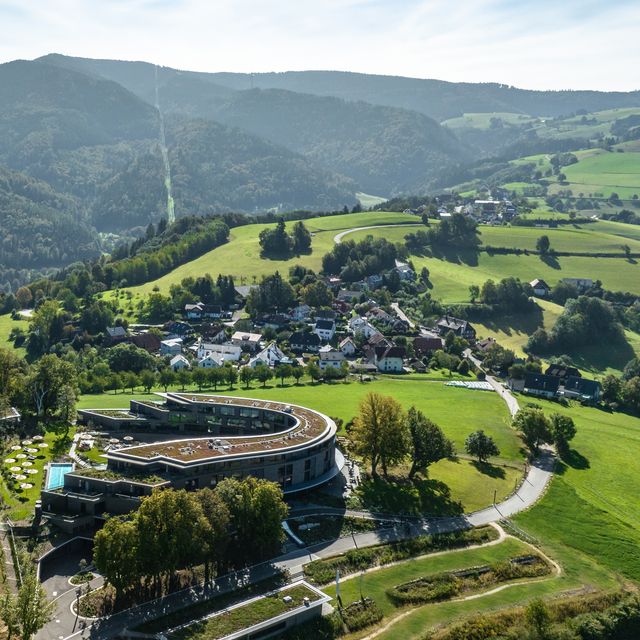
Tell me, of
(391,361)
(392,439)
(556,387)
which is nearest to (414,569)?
(392,439)

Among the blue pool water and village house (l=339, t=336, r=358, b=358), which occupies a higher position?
the blue pool water

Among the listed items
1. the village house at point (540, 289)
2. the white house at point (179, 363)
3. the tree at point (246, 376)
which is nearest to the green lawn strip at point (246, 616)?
the tree at point (246, 376)

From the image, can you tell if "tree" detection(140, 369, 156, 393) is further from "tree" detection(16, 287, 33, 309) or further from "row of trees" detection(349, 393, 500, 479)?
"tree" detection(16, 287, 33, 309)

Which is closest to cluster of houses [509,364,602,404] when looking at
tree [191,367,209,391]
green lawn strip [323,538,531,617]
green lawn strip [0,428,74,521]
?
tree [191,367,209,391]

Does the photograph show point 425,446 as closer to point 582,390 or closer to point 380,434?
point 380,434

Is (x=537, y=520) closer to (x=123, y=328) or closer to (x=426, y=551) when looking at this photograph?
(x=426, y=551)

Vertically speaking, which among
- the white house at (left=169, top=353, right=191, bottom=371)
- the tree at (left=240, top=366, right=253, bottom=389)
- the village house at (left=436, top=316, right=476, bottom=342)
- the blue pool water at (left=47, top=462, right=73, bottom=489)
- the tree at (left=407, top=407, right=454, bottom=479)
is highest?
the blue pool water at (left=47, top=462, right=73, bottom=489)
